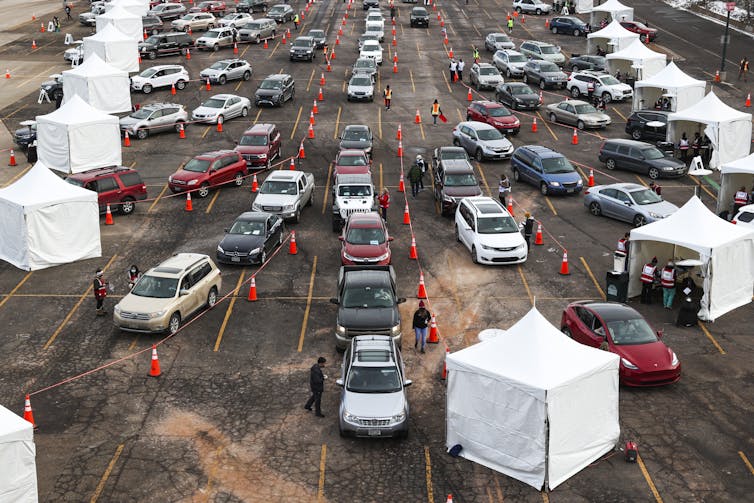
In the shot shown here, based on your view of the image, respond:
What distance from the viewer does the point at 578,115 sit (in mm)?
45844

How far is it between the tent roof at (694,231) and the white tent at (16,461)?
58.2 ft

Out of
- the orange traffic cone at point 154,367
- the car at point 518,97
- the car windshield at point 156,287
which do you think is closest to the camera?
the orange traffic cone at point 154,367

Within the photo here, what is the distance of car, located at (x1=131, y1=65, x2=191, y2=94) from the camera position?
52750mm

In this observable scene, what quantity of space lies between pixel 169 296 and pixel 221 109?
2410cm

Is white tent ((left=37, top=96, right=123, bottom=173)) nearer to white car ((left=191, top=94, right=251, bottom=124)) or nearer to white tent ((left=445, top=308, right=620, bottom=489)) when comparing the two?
white car ((left=191, top=94, right=251, bottom=124))

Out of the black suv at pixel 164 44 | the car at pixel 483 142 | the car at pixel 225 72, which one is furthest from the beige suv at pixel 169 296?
the black suv at pixel 164 44

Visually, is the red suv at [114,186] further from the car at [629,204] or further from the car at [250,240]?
the car at [629,204]

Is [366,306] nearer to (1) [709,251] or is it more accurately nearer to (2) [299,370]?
(2) [299,370]

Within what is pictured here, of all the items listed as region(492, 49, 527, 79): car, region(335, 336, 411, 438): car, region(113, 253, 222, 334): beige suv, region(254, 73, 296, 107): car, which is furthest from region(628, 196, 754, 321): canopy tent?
region(492, 49, 527, 79): car

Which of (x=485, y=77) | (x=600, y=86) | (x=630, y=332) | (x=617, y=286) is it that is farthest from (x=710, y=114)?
(x=630, y=332)

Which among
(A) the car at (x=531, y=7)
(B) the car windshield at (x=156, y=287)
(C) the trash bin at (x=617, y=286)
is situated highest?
(A) the car at (x=531, y=7)

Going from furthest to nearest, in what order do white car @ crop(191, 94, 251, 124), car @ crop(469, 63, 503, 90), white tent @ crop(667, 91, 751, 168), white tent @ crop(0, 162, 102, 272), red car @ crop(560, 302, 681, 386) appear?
1. car @ crop(469, 63, 503, 90)
2. white car @ crop(191, 94, 251, 124)
3. white tent @ crop(667, 91, 751, 168)
4. white tent @ crop(0, 162, 102, 272)
5. red car @ crop(560, 302, 681, 386)

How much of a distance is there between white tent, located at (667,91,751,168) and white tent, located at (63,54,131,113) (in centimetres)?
2843

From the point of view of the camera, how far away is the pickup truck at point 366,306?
22656 millimetres
